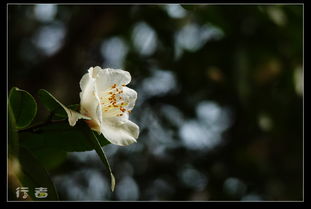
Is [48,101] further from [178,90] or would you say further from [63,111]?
[178,90]

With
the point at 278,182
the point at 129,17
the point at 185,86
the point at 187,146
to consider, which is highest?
the point at 129,17

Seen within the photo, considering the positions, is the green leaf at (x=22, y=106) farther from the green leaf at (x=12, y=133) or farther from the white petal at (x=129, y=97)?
the white petal at (x=129, y=97)

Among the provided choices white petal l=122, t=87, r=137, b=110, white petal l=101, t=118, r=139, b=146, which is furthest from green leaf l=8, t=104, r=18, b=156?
white petal l=122, t=87, r=137, b=110

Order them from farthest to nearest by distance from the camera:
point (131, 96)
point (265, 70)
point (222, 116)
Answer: point (222, 116) < point (265, 70) < point (131, 96)

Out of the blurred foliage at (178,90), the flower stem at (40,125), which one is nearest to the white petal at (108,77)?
the flower stem at (40,125)

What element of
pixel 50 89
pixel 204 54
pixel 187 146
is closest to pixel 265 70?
pixel 204 54

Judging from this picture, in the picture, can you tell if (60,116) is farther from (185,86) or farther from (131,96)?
(185,86)

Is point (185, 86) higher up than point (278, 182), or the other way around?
point (185, 86)
